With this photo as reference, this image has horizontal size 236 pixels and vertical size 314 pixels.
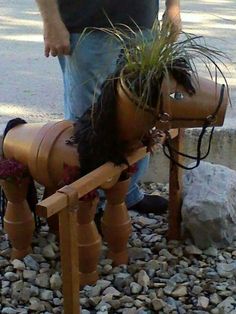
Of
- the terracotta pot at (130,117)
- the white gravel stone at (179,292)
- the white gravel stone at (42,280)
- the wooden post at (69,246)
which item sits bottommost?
the white gravel stone at (179,292)

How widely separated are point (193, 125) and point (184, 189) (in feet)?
1.77

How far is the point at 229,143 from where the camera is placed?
2.86 m

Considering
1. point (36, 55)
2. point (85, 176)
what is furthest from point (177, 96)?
point (36, 55)

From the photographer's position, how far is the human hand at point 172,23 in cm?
192

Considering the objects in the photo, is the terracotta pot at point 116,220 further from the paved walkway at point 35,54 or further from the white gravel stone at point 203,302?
the paved walkway at point 35,54

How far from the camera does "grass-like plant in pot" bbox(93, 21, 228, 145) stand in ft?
5.94

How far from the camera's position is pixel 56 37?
2.09 m

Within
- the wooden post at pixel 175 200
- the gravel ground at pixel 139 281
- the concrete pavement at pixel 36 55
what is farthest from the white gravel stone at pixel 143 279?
the concrete pavement at pixel 36 55

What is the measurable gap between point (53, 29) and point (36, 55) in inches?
113

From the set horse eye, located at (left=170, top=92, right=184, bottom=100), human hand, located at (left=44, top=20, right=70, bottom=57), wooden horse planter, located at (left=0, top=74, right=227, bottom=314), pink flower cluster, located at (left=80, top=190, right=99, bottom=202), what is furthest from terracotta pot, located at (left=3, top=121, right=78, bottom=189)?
horse eye, located at (left=170, top=92, right=184, bottom=100)

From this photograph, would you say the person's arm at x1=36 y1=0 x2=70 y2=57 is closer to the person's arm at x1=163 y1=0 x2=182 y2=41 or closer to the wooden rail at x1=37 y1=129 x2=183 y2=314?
the person's arm at x1=163 y1=0 x2=182 y2=41

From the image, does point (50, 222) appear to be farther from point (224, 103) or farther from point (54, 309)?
point (224, 103)

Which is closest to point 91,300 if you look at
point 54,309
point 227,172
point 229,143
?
point 54,309

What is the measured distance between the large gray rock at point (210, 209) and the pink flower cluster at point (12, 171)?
561 mm
